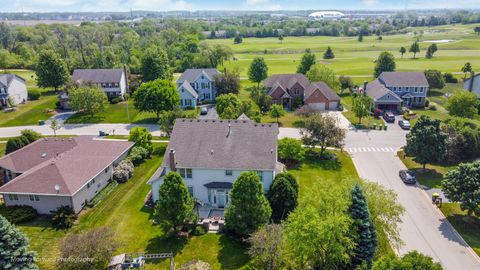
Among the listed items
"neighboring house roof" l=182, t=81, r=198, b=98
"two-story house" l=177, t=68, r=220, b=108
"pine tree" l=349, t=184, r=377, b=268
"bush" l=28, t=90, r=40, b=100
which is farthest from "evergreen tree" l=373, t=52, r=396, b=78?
"bush" l=28, t=90, r=40, b=100

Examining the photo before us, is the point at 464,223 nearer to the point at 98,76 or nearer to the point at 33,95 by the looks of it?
the point at 98,76

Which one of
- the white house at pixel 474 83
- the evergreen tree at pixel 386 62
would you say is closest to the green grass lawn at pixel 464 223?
the white house at pixel 474 83

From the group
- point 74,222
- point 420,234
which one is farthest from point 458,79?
point 74,222

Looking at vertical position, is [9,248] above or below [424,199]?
above

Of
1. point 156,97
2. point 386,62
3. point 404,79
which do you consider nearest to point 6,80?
point 156,97

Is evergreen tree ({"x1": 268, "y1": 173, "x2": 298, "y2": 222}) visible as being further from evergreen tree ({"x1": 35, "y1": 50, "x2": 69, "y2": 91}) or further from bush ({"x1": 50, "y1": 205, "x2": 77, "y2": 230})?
evergreen tree ({"x1": 35, "y1": 50, "x2": 69, "y2": 91})

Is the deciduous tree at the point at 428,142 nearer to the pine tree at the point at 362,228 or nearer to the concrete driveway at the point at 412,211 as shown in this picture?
the concrete driveway at the point at 412,211

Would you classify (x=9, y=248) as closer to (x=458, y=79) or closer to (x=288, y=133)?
(x=288, y=133)
